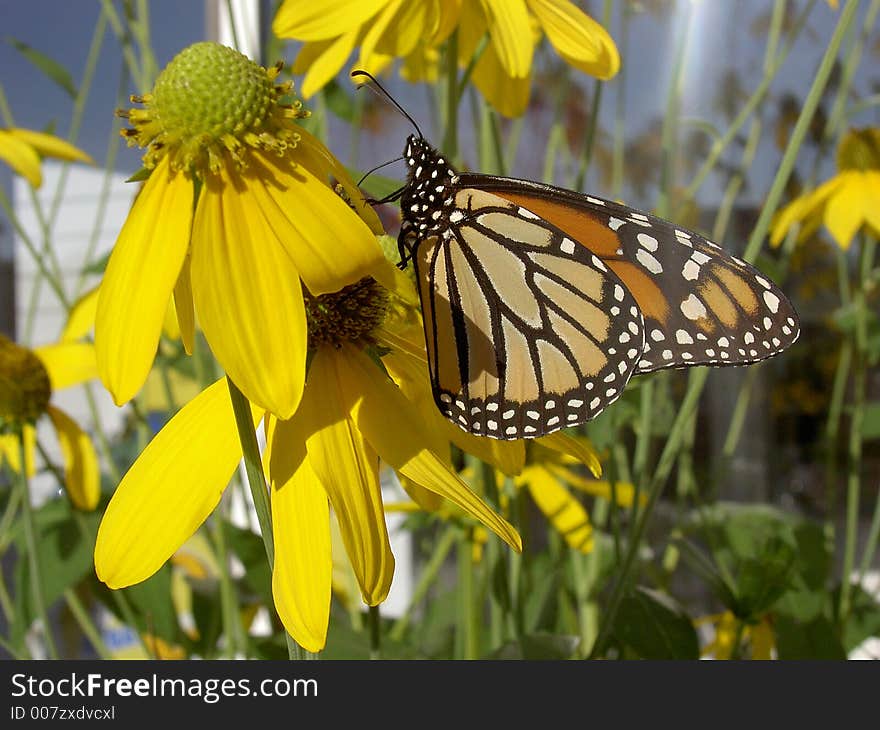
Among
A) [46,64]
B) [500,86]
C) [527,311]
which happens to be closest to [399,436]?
[527,311]

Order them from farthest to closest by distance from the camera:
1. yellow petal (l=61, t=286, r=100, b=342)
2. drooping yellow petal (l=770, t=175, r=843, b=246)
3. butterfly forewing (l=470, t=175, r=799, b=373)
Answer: drooping yellow petal (l=770, t=175, r=843, b=246) < yellow petal (l=61, t=286, r=100, b=342) < butterfly forewing (l=470, t=175, r=799, b=373)

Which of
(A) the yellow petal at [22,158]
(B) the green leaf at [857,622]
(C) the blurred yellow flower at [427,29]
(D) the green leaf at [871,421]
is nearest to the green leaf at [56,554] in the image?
(A) the yellow petal at [22,158]

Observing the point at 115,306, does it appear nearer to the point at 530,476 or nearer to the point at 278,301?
the point at 278,301

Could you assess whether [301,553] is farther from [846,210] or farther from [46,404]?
[846,210]

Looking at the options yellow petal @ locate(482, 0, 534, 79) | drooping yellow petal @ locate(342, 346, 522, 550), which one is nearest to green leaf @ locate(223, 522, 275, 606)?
drooping yellow petal @ locate(342, 346, 522, 550)

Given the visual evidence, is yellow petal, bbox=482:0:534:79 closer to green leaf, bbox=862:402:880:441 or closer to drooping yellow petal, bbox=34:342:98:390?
drooping yellow petal, bbox=34:342:98:390

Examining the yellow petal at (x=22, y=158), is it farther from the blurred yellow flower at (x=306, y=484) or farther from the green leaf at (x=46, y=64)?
the blurred yellow flower at (x=306, y=484)
